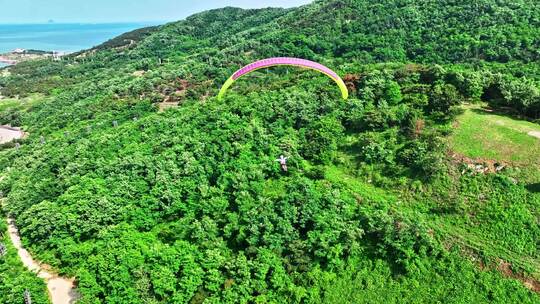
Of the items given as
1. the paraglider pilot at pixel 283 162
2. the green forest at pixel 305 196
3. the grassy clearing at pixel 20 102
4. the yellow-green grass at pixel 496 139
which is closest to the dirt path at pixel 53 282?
the green forest at pixel 305 196

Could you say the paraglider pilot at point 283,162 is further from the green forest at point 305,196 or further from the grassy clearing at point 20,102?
the grassy clearing at point 20,102

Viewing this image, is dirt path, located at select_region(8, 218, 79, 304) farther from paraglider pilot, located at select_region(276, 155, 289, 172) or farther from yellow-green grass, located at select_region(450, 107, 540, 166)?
yellow-green grass, located at select_region(450, 107, 540, 166)

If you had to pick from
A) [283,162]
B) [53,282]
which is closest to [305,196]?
[283,162]

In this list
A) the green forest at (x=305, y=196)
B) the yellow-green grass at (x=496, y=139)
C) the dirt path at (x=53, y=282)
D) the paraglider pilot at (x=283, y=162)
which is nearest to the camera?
the green forest at (x=305, y=196)

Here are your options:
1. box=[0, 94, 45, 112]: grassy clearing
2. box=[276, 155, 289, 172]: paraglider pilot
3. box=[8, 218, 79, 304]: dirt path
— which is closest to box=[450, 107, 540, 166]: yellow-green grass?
box=[276, 155, 289, 172]: paraglider pilot

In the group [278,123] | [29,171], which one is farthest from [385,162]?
[29,171]

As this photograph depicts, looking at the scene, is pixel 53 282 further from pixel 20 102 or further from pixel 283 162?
pixel 20 102
